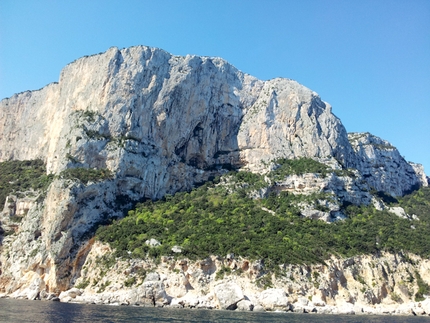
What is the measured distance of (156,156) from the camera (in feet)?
267

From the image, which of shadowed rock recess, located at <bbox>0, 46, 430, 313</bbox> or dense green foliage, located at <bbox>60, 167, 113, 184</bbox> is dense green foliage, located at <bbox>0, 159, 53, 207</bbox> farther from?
dense green foliage, located at <bbox>60, 167, 113, 184</bbox>

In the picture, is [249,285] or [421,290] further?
[421,290]

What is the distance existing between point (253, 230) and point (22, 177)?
48.7 m

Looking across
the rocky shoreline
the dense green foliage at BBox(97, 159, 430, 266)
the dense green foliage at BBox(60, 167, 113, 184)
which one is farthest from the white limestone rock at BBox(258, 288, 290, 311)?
the dense green foliage at BBox(60, 167, 113, 184)

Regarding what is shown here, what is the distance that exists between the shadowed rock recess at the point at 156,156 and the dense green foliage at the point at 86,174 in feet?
1.04

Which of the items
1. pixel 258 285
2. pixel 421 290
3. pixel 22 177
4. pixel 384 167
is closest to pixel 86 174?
pixel 22 177

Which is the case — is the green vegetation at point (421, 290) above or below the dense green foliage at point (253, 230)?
below

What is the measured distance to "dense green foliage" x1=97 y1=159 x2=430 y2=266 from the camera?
60.8 m

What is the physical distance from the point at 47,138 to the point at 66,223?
3739 cm

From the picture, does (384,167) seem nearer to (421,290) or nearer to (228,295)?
(421,290)

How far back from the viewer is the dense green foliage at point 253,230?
200 ft

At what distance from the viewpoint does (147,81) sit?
285ft

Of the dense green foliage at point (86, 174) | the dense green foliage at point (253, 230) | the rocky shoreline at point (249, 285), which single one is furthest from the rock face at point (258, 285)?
the dense green foliage at point (86, 174)

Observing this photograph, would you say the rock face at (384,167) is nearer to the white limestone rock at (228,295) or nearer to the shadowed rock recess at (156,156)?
the shadowed rock recess at (156,156)
